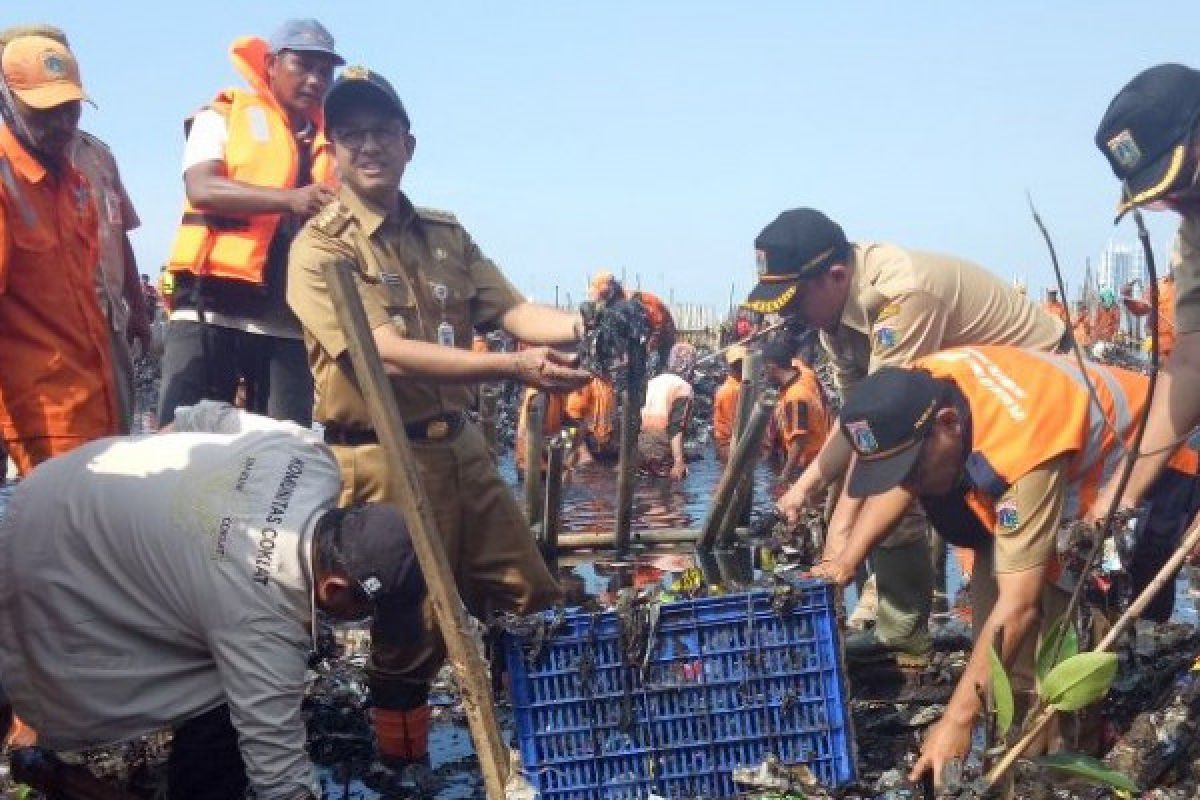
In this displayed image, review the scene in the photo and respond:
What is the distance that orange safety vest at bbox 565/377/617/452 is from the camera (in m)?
12.8

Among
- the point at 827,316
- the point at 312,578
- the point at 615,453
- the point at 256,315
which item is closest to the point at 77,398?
the point at 256,315

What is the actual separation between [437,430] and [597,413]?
29.2ft

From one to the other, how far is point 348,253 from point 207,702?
1.52 m

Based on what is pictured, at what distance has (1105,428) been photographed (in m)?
3.71

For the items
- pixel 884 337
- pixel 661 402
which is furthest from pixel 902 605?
pixel 661 402

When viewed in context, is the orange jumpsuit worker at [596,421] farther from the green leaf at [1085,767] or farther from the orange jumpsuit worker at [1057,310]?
the green leaf at [1085,767]

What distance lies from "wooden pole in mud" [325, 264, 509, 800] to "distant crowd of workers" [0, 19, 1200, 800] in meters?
0.14

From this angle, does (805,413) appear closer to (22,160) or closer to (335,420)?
(335,420)

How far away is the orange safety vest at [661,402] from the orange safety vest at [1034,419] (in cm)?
945

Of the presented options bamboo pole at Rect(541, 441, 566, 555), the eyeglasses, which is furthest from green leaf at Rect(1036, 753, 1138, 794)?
bamboo pole at Rect(541, 441, 566, 555)

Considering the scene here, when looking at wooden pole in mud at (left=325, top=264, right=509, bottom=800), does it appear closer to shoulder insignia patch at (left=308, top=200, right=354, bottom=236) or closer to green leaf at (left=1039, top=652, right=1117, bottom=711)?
shoulder insignia patch at (left=308, top=200, right=354, bottom=236)

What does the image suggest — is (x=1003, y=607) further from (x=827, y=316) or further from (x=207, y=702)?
(x=207, y=702)

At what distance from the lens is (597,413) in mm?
13125

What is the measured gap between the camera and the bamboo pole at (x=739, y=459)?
6.77 m
